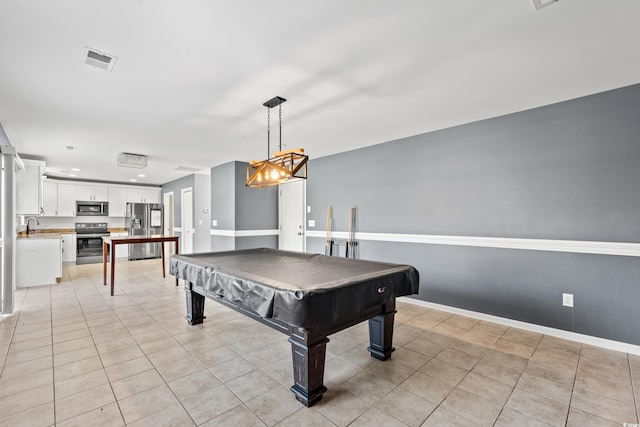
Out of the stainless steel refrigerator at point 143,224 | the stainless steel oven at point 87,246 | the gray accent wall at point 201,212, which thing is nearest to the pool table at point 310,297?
the gray accent wall at point 201,212

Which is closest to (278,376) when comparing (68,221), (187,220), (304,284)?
(304,284)

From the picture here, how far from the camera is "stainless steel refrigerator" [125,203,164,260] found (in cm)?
793

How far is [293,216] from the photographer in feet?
19.4

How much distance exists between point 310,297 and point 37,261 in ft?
18.7

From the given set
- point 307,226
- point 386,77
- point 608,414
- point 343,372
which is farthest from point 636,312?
point 307,226

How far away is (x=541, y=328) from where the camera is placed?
3.05 metres

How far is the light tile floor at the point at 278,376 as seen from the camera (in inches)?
70.1

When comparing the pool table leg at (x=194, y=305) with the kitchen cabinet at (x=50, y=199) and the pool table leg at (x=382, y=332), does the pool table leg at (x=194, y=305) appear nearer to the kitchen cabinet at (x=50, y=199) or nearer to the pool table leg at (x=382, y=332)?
the pool table leg at (x=382, y=332)

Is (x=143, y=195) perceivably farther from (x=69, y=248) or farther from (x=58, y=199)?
(x=69, y=248)

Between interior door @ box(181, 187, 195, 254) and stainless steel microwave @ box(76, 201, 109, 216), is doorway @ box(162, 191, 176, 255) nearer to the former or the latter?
interior door @ box(181, 187, 195, 254)

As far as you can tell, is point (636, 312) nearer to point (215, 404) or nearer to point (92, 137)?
point (215, 404)

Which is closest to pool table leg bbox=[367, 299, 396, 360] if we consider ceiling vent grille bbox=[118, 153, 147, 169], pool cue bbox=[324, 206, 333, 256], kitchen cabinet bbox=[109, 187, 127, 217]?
pool cue bbox=[324, 206, 333, 256]

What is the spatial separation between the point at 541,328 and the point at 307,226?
3.73 metres

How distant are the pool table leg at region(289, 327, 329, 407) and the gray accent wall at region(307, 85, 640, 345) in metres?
2.43
